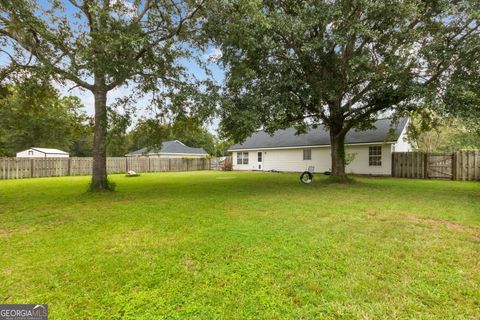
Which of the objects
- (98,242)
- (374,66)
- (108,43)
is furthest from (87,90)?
(374,66)

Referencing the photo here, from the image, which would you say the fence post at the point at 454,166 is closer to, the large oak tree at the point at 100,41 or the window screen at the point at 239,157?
the large oak tree at the point at 100,41

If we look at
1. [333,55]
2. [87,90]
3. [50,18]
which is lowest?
[87,90]

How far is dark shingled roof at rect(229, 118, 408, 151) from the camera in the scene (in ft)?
56.0

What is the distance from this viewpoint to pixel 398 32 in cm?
888

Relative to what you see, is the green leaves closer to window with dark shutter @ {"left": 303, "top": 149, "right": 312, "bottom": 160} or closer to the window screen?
window with dark shutter @ {"left": 303, "top": 149, "right": 312, "bottom": 160}

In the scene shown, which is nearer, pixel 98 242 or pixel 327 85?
pixel 98 242

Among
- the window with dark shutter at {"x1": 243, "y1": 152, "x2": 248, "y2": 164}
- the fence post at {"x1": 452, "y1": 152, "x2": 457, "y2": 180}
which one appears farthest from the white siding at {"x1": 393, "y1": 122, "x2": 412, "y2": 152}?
the window with dark shutter at {"x1": 243, "y1": 152, "x2": 248, "y2": 164}

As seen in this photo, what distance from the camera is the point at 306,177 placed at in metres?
12.9

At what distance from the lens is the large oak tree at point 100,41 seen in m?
7.02

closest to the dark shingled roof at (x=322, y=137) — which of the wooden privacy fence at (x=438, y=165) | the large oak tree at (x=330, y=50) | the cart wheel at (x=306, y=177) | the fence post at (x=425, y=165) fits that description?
the wooden privacy fence at (x=438, y=165)

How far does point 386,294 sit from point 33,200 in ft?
32.6

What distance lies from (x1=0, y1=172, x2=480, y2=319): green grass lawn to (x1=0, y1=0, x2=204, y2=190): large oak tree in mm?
4223

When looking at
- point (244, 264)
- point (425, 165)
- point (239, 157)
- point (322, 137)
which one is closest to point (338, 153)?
point (425, 165)

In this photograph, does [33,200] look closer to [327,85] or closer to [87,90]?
[87,90]
